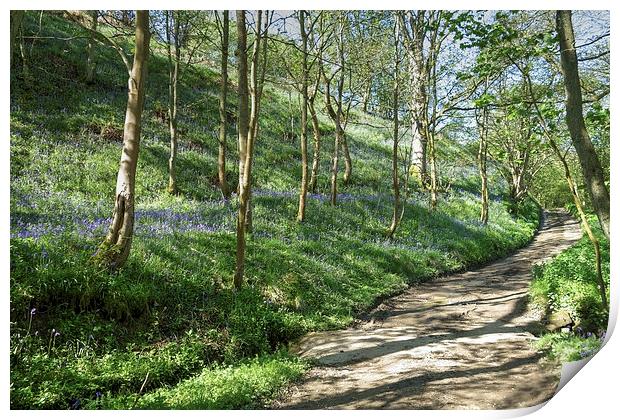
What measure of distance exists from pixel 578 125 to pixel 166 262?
5.90 m

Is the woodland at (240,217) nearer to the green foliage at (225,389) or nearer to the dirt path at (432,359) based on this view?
the green foliage at (225,389)

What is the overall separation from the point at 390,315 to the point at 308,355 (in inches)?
92.5

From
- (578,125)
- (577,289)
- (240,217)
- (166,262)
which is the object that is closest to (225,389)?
(166,262)

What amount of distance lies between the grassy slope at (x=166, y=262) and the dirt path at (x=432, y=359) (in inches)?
17.2

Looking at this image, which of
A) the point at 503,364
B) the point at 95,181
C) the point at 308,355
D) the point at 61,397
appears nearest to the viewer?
the point at 61,397

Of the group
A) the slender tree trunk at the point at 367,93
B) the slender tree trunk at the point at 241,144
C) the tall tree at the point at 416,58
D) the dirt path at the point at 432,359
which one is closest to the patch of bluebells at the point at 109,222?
the slender tree trunk at the point at 241,144

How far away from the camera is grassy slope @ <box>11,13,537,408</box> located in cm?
450

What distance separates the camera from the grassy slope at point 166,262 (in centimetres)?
450

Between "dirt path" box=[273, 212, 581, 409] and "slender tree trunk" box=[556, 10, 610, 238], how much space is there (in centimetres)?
210

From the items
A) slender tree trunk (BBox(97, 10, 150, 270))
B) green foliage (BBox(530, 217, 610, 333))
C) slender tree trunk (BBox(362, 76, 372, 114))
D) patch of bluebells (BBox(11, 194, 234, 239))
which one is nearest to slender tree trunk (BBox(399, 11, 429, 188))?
slender tree trunk (BBox(362, 76, 372, 114))

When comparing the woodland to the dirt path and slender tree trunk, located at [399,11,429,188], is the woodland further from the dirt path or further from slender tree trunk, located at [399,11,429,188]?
the dirt path

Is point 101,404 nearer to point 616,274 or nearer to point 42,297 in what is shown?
point 42,297

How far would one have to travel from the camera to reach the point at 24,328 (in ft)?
14.7
